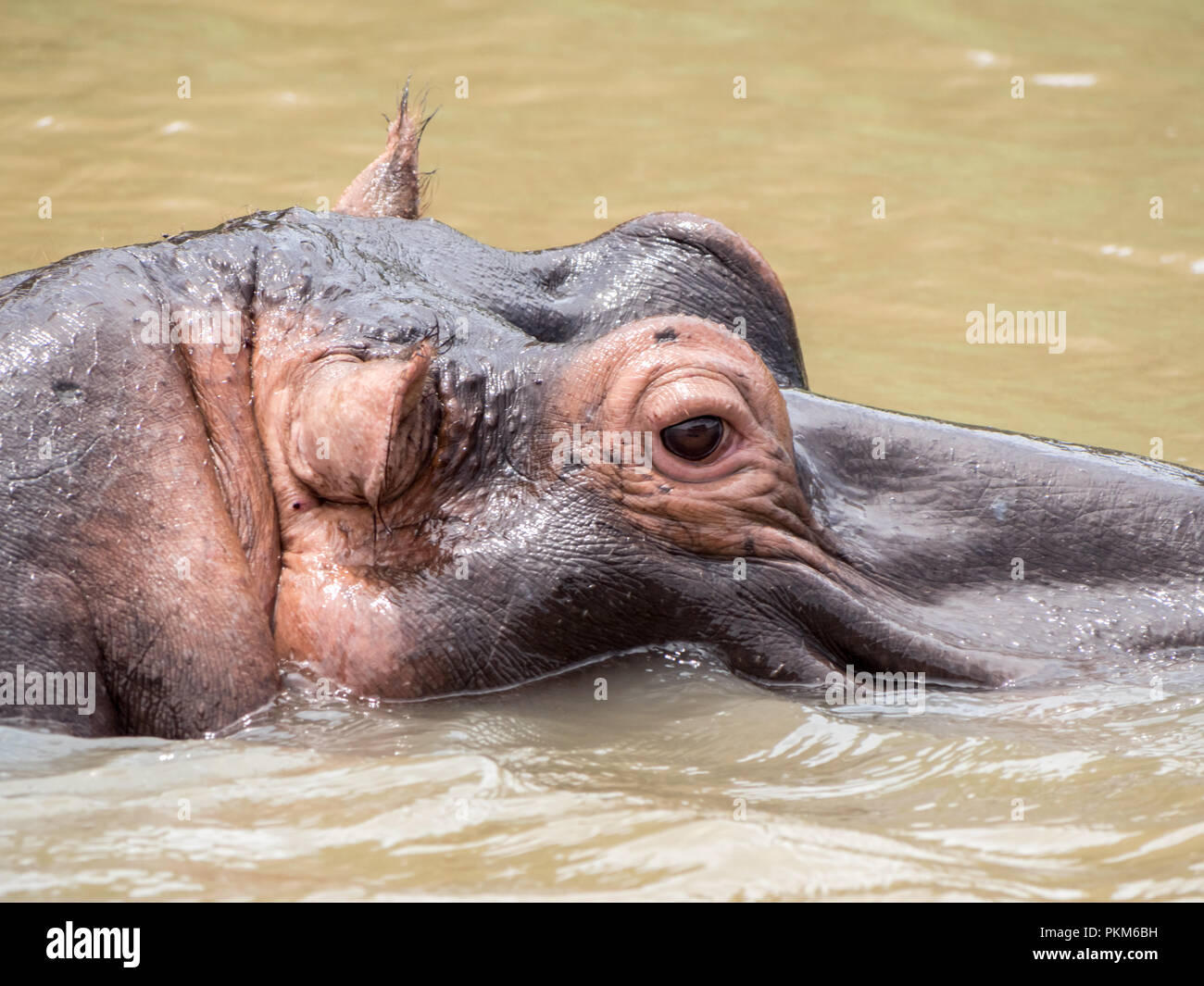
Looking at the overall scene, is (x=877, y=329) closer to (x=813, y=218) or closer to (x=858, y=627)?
(x=813, y=218)

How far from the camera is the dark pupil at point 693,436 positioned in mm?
3635

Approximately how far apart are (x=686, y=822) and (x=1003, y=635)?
1.06 meters

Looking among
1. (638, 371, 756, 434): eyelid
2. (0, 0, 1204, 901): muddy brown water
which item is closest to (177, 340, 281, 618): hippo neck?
(0, 0, 1204, 901): muddy brown water

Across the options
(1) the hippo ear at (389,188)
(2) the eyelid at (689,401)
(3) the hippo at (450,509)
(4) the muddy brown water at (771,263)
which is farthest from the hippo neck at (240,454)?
(1) the hippo ear at (389,188)

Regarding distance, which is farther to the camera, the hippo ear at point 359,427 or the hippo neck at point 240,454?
the hippo neck at point 240,454

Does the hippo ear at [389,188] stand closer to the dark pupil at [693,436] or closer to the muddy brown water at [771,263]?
the muddy brown water at [771,263]

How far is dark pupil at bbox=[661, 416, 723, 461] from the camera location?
3.63 meters

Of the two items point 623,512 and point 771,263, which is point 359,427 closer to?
point 623,512

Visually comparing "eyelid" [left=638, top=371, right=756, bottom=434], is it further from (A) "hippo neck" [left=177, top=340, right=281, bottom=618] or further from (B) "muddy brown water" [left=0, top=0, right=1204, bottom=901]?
(A) "hippo neck" [left=177, top=340, right=281, bottom=618]

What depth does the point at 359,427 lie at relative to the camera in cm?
345

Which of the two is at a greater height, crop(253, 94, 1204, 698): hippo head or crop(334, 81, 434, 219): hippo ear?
crop(334, 81, 434, 219): hippo ear

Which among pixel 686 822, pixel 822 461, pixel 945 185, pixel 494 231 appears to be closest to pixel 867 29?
pixel 945 185

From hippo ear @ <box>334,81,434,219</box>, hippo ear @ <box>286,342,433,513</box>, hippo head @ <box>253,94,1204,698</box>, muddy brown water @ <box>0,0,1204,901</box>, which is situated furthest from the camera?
hippo ear @ <box>334,81,434,219</box>
